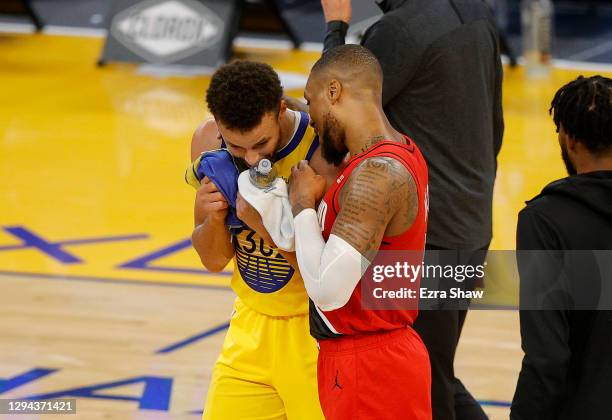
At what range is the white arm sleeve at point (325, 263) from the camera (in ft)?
9.64

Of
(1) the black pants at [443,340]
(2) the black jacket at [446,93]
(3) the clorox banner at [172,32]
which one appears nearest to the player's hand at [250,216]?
(2) the black jacket at [446,93]

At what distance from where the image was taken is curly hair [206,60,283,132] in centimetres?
321

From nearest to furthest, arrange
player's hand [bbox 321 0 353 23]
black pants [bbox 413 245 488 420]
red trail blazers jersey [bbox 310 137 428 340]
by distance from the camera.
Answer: red trail blazers jersey [bbox 310 137 428 340]
player's hand [bbox 321 0 353 23]
black pants [bbox 413 245 488 420]

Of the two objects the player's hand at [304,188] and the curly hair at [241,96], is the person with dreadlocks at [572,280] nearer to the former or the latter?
the player's hand at [304,188]

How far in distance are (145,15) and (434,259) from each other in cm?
932

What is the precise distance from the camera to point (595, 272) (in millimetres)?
2795

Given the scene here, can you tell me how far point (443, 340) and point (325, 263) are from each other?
1286 millimetres

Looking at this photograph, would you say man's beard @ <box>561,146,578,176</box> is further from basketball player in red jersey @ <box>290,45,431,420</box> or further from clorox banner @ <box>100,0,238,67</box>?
clorox banner @ <box>100,0,238,67</box>

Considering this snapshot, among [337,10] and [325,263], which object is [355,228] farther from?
[337,10]

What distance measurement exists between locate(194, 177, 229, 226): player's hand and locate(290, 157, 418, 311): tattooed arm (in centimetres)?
40

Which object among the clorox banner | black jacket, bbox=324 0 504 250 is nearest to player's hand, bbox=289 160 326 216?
black jacket, bbox=324 0 504 250

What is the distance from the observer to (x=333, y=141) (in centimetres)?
316

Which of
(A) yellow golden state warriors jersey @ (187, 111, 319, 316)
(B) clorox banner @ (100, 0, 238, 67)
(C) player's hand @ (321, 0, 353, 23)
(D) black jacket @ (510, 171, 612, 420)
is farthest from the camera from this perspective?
(B) clorox banner @ (100, 0, 238, 67)

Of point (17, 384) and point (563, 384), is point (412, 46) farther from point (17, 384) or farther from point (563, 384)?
point (17, 384)
